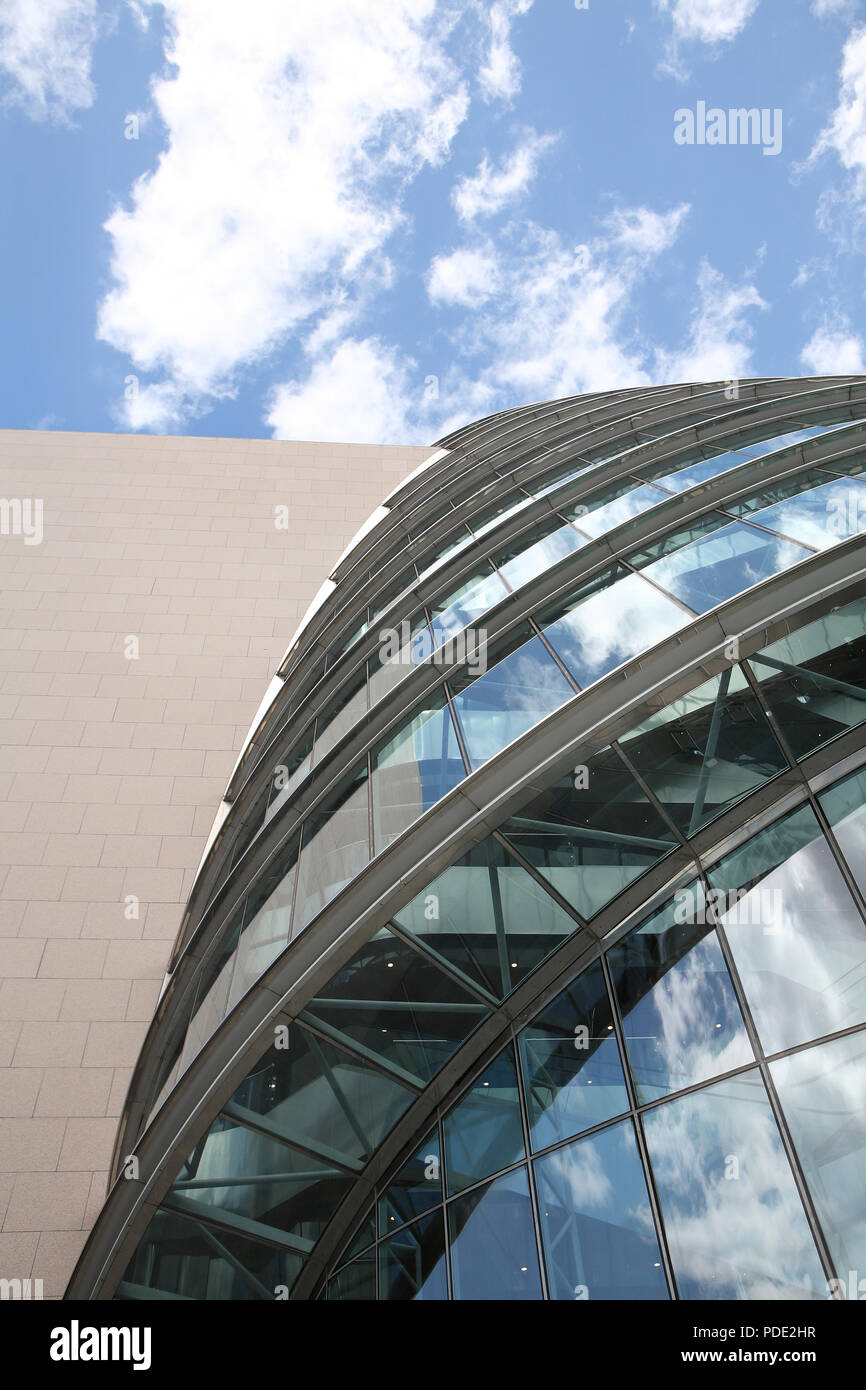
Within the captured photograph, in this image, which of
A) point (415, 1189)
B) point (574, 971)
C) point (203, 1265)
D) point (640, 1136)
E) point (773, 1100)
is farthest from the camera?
point (203, 1265)

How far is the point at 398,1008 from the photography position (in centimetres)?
768

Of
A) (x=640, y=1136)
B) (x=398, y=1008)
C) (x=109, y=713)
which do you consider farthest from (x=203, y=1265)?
(x=109, y=713)

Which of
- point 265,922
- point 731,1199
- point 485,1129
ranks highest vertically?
point 265,922

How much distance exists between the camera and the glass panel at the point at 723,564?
288 inches

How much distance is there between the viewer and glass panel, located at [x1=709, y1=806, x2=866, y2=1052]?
6.06 meters

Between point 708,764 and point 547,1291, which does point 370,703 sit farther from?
point 547,1291

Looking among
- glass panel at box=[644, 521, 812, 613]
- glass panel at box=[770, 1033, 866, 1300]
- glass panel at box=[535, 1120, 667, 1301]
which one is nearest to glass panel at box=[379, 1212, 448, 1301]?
glass panel at box=[535, 1120, 667, 1301]

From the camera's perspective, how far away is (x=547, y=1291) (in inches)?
247

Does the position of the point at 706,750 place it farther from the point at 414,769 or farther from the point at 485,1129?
the point at 485,1129

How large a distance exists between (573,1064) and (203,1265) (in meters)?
4.46

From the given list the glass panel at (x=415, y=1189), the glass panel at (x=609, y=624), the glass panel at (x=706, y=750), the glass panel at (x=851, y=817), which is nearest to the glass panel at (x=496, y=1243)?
the glass panel at (x=415, y=1189)

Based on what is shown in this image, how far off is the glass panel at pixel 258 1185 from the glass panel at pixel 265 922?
1.34 m

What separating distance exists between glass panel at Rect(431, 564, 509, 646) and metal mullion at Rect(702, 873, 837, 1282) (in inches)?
172
